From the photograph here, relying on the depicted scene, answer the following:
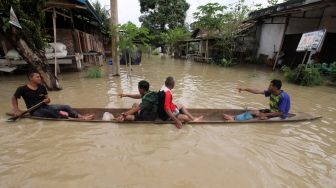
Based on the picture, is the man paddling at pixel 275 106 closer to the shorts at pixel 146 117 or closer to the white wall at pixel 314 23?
the shorts at pixel 146 117

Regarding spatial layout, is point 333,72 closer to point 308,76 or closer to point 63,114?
point 308,76

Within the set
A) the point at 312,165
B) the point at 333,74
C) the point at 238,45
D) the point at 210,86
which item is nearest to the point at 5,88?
the point at 210,86

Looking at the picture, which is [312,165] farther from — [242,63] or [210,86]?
[242,63]

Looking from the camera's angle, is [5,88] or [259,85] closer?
[5,88]

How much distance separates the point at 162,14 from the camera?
34.4 meters

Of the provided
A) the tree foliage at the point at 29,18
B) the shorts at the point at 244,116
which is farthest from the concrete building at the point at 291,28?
the tree foliage at the point at 29,18

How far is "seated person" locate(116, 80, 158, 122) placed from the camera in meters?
4.53

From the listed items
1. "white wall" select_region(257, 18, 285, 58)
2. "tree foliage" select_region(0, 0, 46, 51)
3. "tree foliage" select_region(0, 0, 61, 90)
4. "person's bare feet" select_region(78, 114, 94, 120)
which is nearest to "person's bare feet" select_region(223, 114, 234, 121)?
"person's bare feet" select_region(78, 114, 94, 120)

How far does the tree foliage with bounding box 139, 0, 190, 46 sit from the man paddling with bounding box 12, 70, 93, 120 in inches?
1173

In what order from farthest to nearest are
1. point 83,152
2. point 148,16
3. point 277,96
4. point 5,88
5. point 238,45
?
1. point 148,16
2. point 238,45
3. point 5,88
4. point 277,96
5. point 83,152

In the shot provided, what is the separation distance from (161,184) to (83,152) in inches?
58.6

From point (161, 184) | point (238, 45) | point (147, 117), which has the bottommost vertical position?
point (161, 184)

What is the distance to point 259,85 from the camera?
9.80 m

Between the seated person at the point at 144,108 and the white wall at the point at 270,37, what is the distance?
1338 cm
